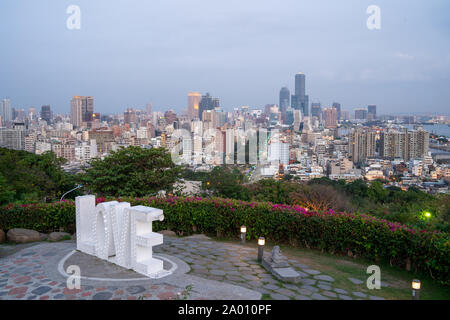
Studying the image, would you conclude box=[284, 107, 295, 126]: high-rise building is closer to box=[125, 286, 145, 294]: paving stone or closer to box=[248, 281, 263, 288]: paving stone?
box=[248, 281, 263, 288]: paving stone

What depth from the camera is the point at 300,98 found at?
118m

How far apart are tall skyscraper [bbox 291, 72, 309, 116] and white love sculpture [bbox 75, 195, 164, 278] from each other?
112897 millimetres

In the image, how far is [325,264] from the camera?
612 cm

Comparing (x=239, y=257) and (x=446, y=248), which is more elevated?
(x=446, y=248)

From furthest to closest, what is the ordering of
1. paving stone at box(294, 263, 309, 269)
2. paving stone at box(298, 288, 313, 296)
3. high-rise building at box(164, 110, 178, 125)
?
high-rise building at box(164, 110, 178, 125), paving stone at box(294, 263, 309, 269), paving stone at box(298, 288, 313, 296)

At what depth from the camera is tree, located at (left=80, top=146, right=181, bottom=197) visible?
11.1 m

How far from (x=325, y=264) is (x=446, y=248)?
5.99ft

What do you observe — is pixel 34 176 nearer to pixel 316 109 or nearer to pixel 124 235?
pixel 124 235

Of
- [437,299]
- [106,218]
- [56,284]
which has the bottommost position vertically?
[437,299]

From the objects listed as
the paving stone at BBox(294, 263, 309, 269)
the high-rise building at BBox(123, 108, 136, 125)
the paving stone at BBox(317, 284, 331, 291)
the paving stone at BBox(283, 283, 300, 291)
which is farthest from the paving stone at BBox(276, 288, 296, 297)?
the high-rise building at BBox(123, 108, 136, 125)

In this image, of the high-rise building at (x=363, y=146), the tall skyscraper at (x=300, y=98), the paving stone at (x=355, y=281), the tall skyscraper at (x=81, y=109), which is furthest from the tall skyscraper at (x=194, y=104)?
the paving stone at (x=355, y=281)

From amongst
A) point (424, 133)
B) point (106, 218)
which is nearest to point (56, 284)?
point (106, 218)
